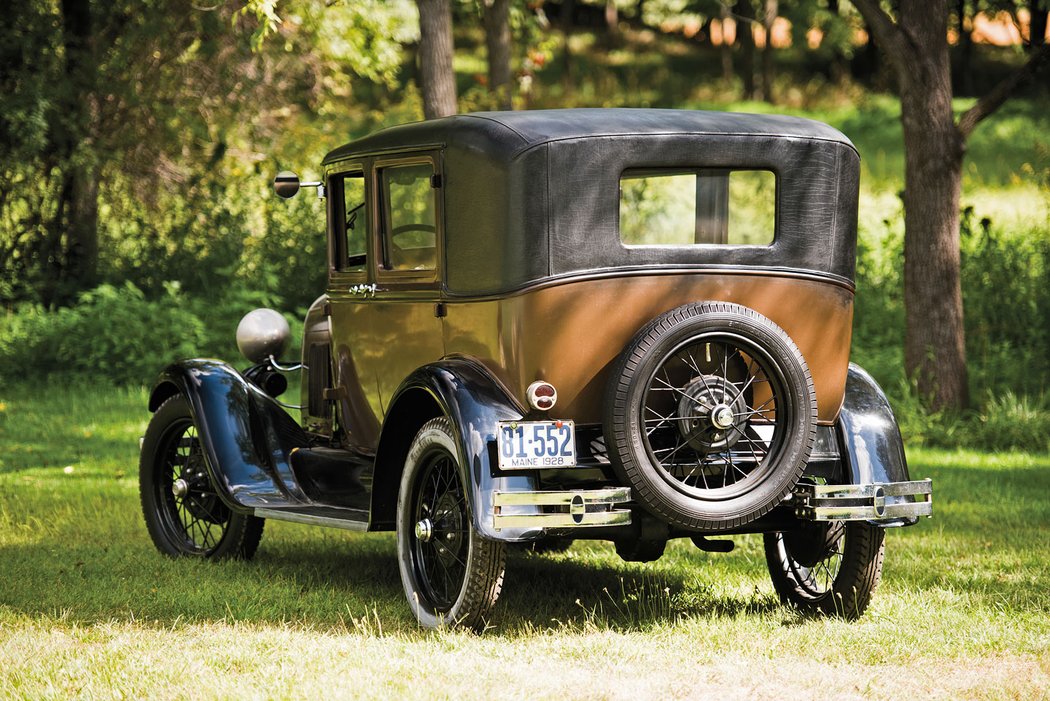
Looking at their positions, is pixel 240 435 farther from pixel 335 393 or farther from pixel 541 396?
pixel 541 396

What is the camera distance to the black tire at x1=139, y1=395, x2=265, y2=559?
660 centimetres

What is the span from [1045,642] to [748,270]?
69.5 inches

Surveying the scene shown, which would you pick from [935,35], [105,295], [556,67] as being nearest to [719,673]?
[935,35]

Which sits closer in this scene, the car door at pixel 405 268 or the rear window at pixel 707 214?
the rear window at pixel 707 214

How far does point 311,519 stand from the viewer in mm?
5793

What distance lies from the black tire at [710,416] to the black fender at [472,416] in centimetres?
42

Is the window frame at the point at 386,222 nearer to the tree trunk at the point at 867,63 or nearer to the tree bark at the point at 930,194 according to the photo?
the tree bark at the point at 930,194

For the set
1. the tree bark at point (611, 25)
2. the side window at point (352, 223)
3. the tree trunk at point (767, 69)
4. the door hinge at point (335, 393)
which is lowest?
the door hinge at point (335, 393)

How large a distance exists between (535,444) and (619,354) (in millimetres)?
491

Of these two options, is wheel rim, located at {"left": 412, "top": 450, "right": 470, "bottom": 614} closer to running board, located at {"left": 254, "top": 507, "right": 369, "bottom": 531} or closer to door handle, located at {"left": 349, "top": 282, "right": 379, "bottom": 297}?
running board, located at {"left": 254, "top": 507, "right": 369, "bottom": 531}

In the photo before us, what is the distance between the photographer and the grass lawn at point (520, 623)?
4.39 meters

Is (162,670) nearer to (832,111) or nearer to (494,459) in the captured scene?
(494,459)

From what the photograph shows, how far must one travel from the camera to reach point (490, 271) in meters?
5.19

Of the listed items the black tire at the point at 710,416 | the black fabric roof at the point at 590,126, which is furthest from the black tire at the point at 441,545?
the black fabric roof at the point at 590,126
